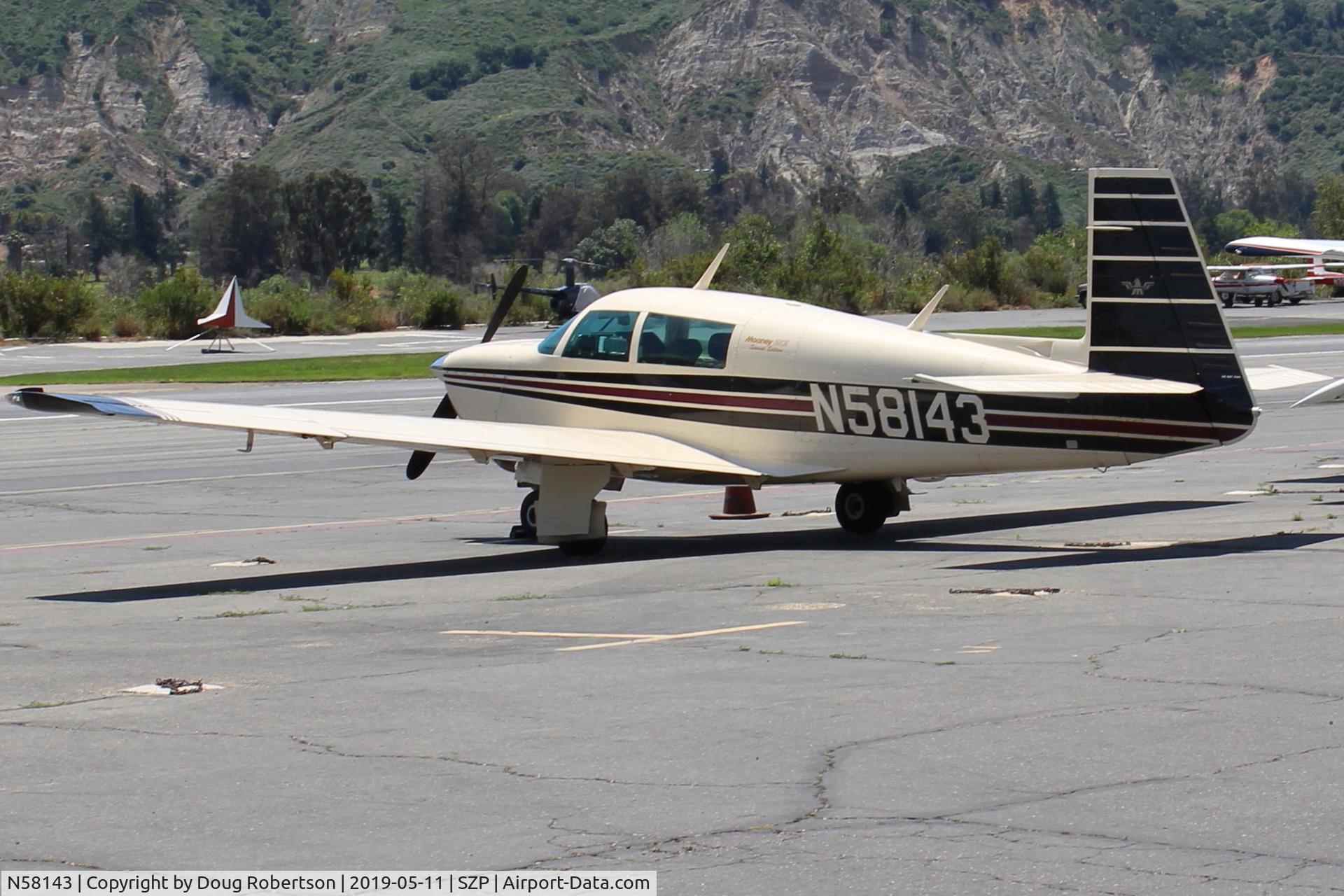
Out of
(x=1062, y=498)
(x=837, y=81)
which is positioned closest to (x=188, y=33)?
(x=837, y=81)

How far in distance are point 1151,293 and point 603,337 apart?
16.3 ft

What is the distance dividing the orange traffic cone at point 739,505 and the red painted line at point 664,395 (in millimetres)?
2046

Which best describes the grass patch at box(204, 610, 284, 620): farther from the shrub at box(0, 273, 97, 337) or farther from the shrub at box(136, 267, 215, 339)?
the shrub at box(136, 267, 215, 339)

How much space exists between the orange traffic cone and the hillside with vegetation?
108 m

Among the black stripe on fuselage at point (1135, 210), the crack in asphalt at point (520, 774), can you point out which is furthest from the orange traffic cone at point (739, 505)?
the crack in asphalt at point (520, 774)

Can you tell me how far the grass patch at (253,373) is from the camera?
1688 inches

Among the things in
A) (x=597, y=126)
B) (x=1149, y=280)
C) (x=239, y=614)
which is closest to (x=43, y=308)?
(x=239, y=614)

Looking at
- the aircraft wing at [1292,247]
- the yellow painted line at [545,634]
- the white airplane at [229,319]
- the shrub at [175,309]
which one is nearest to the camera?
the yellow painted line at [545,634]

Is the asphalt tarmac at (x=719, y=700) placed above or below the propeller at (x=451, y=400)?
below

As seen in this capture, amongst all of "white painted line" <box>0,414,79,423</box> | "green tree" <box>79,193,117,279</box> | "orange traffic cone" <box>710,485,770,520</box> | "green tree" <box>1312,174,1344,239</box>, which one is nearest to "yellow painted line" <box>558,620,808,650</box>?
"orange traffic cone" <box>710,485,770,520</box>

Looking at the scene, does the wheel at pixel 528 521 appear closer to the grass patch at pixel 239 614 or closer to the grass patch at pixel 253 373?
the grass patch at pixel 239 614

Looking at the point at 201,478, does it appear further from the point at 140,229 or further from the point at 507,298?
the point at 140,229

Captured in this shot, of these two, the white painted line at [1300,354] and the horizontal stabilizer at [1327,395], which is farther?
the white painted line at [1300,354]

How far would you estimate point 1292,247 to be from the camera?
4578 cm
